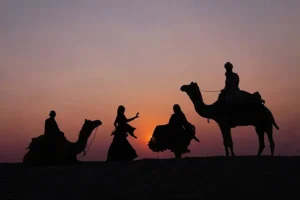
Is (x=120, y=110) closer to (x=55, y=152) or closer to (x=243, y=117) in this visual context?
(x=55, y=152)

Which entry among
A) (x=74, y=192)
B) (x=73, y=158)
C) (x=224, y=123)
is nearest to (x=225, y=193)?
(x=74, y=192)

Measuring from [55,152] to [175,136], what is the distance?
4.24 metres

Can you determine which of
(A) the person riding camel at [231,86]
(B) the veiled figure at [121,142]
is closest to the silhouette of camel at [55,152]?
(B) the veiled figure at [121,142]

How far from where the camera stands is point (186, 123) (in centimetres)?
1742

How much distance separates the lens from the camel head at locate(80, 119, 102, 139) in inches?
673

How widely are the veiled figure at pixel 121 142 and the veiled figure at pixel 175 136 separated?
126 cm

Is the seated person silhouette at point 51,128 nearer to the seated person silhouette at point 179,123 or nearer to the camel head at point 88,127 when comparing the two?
the camel head at point 88,127

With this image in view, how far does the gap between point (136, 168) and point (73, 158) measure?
202 inches

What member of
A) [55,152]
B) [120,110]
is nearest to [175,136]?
[120,110]

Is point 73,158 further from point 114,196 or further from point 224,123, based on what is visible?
point 114,196

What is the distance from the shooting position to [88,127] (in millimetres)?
17188

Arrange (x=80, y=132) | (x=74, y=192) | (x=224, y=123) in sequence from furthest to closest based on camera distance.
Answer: (x=80, y=132), (x=224, y=123), (x=74, y=192)

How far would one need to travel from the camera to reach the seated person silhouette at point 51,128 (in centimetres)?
1628

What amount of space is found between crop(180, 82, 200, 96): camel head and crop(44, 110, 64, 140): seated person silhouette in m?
4.55
